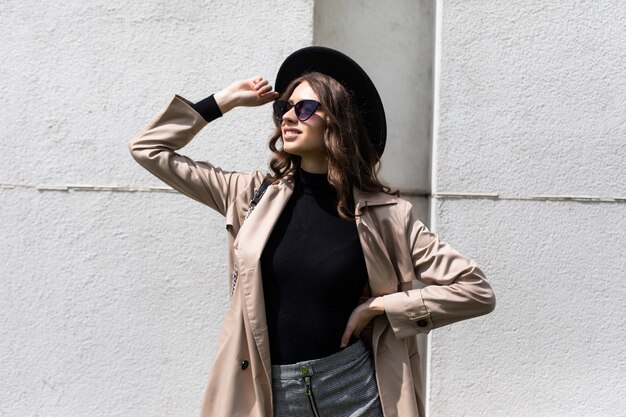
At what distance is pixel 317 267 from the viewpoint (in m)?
2.46

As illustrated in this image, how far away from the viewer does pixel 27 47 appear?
12.8 feet

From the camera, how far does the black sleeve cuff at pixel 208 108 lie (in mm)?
2641

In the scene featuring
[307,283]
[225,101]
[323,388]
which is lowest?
[323,388]

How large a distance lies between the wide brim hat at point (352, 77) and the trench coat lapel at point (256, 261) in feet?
1.61

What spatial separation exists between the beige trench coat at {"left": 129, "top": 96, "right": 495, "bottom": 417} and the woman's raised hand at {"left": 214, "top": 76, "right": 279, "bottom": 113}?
4.6 inches

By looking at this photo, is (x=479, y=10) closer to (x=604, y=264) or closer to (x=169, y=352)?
(x=604, y=264)

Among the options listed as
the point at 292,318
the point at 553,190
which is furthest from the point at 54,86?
the point at 553,190

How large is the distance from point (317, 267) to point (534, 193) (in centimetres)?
214

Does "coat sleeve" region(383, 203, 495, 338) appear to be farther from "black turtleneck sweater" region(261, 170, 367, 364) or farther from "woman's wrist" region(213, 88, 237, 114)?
"woman's wrist" region(213, 88, 237, 114)

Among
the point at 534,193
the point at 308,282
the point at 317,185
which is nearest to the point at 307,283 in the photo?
the point at 308,282

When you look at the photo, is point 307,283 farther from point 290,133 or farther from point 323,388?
point 290,133

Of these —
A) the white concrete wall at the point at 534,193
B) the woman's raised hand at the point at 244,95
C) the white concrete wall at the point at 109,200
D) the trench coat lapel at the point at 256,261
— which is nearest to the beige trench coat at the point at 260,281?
the trench coat lapel at the point at 256,261

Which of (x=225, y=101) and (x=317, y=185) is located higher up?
(x=225, y=101)

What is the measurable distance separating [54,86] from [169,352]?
5.08 feet
